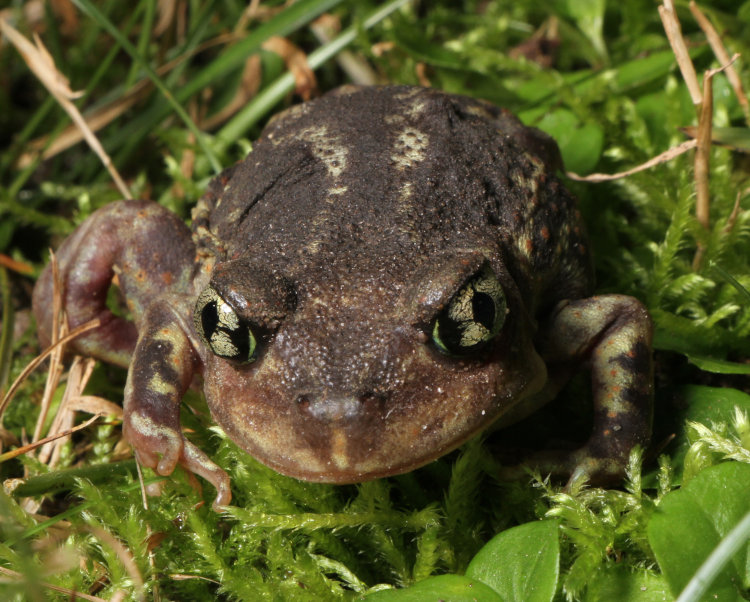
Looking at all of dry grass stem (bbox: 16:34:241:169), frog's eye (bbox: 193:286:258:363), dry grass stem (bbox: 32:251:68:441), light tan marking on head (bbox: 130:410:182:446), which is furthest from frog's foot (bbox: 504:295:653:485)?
dry grass stem (bbox: 16:34:241:169)

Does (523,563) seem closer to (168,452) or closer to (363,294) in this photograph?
(363,294)

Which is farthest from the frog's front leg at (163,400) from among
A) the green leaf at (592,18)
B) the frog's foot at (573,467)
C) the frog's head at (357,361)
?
the green leaf at (592,18)

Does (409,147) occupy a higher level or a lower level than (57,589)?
higher

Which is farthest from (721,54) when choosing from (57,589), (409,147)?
(57,589)

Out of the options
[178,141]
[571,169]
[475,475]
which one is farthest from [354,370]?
[178,141]

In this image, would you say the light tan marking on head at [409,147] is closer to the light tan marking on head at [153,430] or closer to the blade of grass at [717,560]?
the light tan marking on head at [153,430]

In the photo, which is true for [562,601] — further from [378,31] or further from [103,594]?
[378,31]
